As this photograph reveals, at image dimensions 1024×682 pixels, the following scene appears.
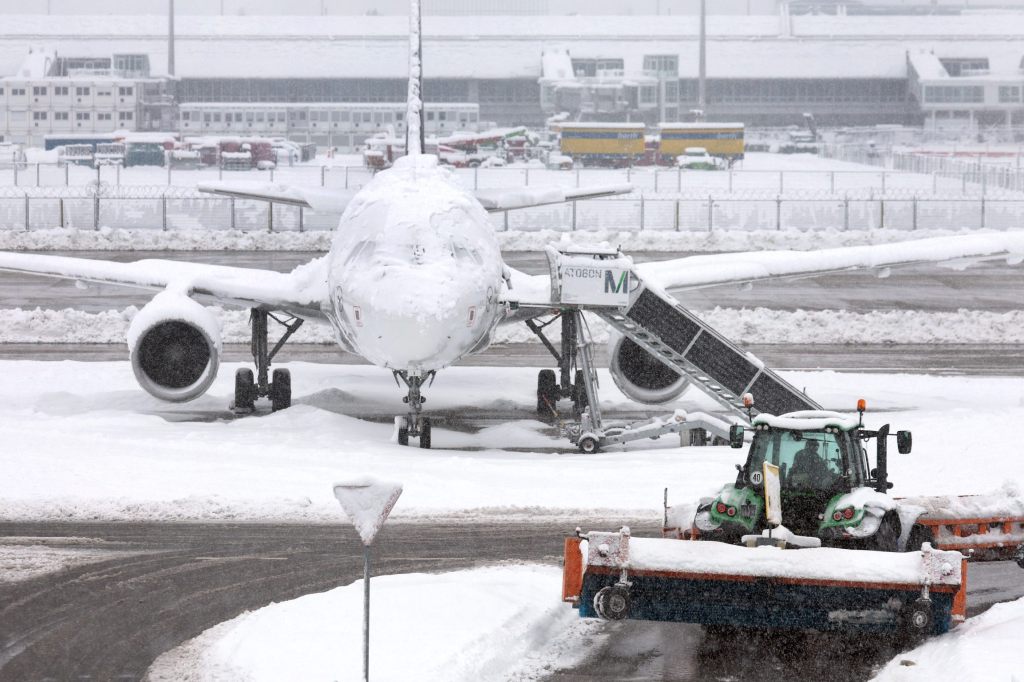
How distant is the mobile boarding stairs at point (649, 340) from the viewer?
2478cm

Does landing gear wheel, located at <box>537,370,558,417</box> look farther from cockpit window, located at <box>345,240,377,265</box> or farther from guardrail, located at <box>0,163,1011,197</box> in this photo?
guardrail, located at <box>0,163,1011,197</box>

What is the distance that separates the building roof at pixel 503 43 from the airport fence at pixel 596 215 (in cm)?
6370

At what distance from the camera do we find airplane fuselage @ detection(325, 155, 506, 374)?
2228 cm

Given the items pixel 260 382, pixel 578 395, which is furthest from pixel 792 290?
pixel 260 382

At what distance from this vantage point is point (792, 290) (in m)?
47.1

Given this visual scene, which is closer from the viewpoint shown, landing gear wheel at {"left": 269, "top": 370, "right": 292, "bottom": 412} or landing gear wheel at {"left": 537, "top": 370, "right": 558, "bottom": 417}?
landing gear wheel at {"left": 269, "top": 370, "right": 292, "bottom": 412}

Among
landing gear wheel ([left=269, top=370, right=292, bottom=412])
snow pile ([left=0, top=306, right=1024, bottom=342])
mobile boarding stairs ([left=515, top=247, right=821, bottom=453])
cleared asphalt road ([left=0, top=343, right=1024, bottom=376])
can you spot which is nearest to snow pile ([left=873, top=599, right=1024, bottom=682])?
mobile boarding stairs ([left=515, top=247, right=821, bottom=453])

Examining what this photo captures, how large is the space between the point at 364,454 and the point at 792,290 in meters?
26.9

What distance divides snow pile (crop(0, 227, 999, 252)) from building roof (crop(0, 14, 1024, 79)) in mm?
75167

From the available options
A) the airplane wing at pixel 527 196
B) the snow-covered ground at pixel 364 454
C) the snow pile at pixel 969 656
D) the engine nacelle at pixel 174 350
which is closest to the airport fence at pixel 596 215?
the airplane wing at pixel 527 196

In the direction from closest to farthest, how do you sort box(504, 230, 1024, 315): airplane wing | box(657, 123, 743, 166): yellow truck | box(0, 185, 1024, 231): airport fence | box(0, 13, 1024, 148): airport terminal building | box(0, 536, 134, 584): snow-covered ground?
box(0, 536, 134, 584): snow-covered ground → box(504, 230, 1024, 315): airplane wing → box(0, 185, 1024, 231): airport fence → box(657, 123, 743, 166): yellow truck → box(0, 13, 1024, 148): airport terminal building

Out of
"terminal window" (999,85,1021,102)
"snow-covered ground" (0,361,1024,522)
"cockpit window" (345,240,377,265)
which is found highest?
"terminal window" (999,85,1021,102)

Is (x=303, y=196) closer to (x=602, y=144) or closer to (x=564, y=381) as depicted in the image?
(x=564, y=381)

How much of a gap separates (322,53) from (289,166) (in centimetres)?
4968
